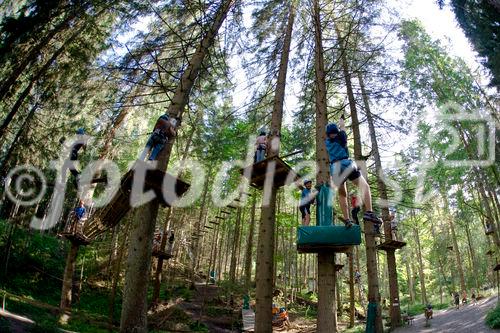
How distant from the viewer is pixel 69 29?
1027 cm

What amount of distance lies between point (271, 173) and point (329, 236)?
9.01 ft

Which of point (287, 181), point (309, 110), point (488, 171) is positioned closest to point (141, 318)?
point (287, 181)

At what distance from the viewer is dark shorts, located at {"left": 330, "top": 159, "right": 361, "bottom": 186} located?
4.98 meters

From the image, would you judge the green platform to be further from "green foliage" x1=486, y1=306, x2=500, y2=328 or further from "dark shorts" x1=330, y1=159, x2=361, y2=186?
"green foliage" x1=486, y1=306, x2=500, y2=328

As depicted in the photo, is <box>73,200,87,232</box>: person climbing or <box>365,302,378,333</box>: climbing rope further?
<box>73,200,87,232</box>: person climbing

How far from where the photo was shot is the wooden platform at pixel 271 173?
7031 mm

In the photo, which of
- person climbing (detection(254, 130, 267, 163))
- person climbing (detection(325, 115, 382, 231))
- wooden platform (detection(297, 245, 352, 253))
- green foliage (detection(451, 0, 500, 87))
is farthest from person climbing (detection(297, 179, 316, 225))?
green foliage (detection(451, 0, 500, 87))

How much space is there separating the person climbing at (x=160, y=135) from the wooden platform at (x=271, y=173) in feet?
6.37

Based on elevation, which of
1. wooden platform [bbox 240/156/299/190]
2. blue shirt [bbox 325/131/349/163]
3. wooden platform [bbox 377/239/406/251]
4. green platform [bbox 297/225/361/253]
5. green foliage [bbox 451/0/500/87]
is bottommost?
green platform [bbox 297/225/361/253]

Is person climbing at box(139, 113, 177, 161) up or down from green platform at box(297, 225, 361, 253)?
up

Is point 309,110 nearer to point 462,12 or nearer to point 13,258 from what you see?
point 462,12

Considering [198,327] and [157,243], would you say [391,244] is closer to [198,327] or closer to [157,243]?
[198,327]

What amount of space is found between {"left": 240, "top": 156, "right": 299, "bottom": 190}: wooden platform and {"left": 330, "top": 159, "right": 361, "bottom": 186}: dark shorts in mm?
1948

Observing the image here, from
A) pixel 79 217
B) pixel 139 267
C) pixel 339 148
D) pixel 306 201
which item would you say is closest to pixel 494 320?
pixel 306 201
